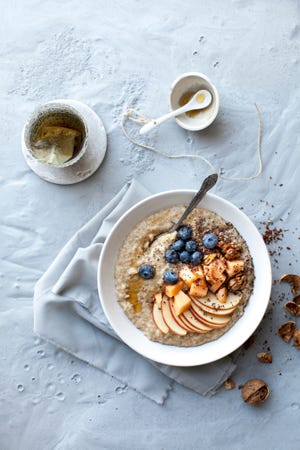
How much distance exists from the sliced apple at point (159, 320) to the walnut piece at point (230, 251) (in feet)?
1.12

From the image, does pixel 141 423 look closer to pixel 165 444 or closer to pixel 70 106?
pixel 165 444

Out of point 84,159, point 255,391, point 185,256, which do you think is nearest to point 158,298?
point 185,256

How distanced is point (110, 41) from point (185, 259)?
1004 mm

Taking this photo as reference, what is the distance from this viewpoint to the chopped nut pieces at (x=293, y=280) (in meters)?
2.45

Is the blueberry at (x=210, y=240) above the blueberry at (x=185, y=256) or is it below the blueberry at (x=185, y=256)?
above

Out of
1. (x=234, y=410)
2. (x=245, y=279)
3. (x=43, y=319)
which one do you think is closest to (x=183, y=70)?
(x=245, y=279)

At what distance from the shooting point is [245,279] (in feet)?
7.75

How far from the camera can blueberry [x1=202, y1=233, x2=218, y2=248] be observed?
2.33 meters

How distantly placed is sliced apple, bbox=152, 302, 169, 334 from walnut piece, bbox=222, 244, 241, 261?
34cm

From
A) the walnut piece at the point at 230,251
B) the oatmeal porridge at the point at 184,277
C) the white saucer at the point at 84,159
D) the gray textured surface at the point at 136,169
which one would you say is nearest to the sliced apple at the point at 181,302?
the oatmeal porridge at the point at 184,277

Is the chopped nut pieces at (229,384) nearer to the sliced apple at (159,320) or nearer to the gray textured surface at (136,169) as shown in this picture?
the gray textured surface at (136,169)

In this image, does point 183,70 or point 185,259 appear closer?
point 185,259

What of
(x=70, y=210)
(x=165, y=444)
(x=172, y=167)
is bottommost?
(x=165, y=444)

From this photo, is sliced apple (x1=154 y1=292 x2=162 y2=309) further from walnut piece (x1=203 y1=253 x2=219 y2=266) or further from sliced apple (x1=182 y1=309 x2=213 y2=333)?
walnut piece (x1=203 y1=253 x2=219 y2=266)
